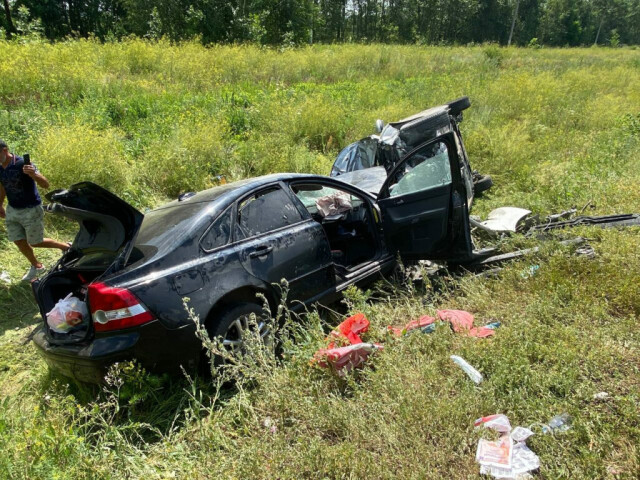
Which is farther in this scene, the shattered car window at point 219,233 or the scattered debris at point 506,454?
the shattered car window at point 219,233

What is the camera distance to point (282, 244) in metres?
3.33

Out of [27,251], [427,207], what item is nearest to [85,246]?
[27,251]

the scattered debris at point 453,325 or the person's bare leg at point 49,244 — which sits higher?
the scattered debris at point 453,325

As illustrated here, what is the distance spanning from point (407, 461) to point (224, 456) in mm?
1045

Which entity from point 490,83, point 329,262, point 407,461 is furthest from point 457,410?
point 490,83

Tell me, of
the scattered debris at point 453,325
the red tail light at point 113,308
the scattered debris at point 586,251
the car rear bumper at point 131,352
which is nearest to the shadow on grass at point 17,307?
the car rear bumper at point 131,352

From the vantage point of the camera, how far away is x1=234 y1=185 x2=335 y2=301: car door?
3154mm

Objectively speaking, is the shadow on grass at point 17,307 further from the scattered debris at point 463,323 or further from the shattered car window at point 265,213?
the scattered debris at point 463,323

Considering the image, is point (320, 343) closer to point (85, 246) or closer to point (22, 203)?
point (85, 246)

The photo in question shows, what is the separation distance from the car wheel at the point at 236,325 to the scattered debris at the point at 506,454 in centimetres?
148

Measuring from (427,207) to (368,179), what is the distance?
1599mm

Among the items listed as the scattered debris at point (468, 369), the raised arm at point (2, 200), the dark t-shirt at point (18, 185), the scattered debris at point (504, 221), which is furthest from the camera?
the scattered debris at point (504, 221)

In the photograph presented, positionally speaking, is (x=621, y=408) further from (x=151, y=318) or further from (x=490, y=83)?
(x=490, y=83)

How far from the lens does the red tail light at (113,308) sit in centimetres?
248
